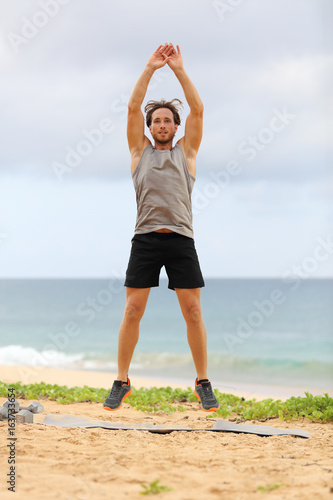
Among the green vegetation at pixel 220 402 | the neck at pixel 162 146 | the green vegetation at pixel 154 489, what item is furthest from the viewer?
the green vegetation at pixel 220 402

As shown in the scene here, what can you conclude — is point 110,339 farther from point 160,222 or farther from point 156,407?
point 160,222

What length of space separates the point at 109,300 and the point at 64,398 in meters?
33.5

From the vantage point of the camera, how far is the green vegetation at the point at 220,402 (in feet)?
15.7

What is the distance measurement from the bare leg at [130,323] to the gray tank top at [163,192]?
0.46 metres

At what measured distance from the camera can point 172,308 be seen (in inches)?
1309

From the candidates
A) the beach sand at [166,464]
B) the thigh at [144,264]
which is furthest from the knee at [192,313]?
the beach sand at [166,464]

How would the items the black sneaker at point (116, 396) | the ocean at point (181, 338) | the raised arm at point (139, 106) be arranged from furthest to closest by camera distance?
the ocean at point (181, 338), the raised arm at point (139, 106), the black sneaker at point (116, 396)

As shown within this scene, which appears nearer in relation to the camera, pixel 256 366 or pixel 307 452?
pixel 307 452

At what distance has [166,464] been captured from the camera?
9.06 ft

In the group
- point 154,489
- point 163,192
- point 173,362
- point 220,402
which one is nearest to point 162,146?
point 163,192

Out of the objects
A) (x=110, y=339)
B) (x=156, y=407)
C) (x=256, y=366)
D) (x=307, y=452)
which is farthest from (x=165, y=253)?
(x=110, y=339)

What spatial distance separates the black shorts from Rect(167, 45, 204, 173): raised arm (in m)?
0.67

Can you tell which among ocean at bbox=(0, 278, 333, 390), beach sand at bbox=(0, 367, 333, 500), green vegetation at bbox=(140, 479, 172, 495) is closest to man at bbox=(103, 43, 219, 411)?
beach sand at bbox=(0, 367, 333, 500)

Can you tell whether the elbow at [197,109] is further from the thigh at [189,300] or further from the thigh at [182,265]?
the thigh at [189,300]
